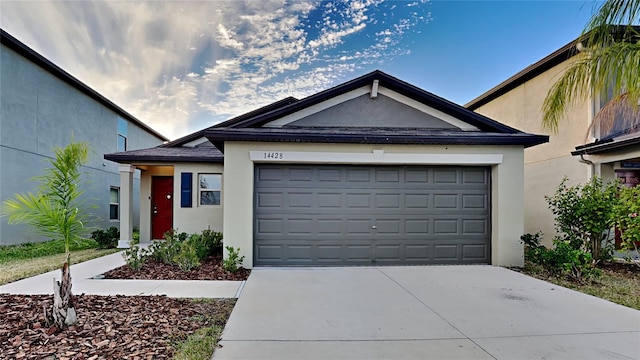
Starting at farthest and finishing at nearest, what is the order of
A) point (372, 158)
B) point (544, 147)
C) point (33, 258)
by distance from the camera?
point (544, 147) → point (33, 258) → point (372, 158)

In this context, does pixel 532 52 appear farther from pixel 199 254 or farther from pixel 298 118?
pixel 199 254

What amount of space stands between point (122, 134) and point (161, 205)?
24.6 feet

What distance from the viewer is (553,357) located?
3307 mm

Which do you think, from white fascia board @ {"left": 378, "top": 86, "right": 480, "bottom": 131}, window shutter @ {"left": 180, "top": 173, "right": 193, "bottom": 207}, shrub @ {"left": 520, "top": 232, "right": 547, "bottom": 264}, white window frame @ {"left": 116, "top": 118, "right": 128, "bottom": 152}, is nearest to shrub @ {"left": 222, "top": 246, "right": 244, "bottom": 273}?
window shutter @ {"left": 180, "top": 173, "right": 193, "bottom": 207}

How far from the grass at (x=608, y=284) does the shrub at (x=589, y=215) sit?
717 millimetres

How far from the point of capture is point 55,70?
11.9m

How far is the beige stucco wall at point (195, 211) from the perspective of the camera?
10.8 meters

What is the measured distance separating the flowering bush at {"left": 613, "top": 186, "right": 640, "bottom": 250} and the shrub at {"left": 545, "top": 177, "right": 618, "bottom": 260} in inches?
6.6

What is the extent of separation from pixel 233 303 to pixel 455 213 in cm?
566

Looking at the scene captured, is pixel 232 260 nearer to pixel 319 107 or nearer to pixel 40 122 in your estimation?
pixel 319 107

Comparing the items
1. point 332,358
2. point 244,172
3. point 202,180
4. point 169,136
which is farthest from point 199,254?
point 169,136

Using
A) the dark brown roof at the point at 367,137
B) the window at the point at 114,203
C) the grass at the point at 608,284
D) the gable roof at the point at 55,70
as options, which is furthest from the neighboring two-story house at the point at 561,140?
the window at the point at 114,203

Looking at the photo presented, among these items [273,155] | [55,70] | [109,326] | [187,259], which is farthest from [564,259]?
[55,70]

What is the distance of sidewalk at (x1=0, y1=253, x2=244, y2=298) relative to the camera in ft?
17.9
